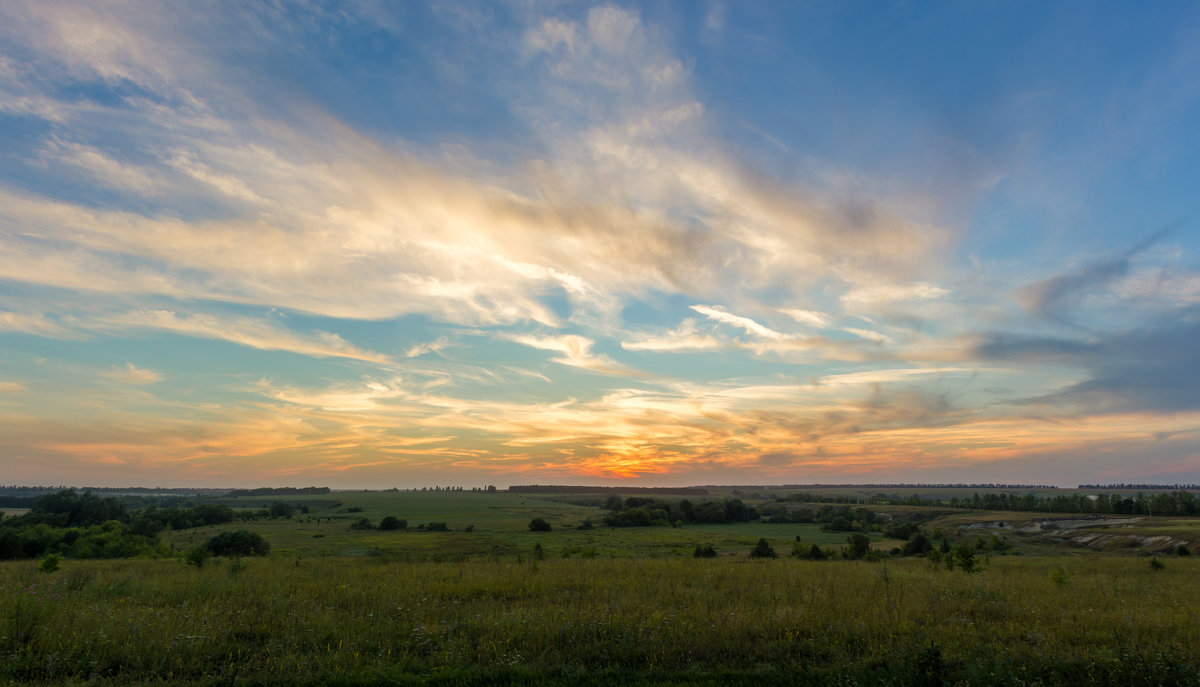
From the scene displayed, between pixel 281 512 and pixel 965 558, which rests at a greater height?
pixel 965 558

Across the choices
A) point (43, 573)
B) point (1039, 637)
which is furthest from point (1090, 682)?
point (43, 573)

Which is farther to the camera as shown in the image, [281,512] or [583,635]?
[281,512]

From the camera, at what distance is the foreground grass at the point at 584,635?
34.2 feet

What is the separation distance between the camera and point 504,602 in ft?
59.2

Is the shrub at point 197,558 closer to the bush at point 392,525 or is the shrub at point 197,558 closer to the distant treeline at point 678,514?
the bush at point 392,525

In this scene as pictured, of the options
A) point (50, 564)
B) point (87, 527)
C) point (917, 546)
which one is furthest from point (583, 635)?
point (87, 527)

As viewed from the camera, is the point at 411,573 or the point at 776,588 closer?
the point at 776,588

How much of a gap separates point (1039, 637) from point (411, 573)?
2534cm

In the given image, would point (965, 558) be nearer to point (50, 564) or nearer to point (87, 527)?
point (50, 564)

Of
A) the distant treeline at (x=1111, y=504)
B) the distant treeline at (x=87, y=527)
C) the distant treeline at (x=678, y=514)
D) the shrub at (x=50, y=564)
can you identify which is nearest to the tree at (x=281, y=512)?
the distant treeline at (x=87, y=527)

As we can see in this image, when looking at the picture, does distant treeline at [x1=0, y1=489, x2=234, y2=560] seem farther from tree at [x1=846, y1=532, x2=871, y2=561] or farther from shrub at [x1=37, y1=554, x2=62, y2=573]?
tree at [x1=846, y1=532, x2=871, y2=561]

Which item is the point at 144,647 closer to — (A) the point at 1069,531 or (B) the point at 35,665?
(B) the point at 35,665

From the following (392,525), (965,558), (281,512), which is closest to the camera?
(965,558)

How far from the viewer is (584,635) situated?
Answer: 12.8 m
